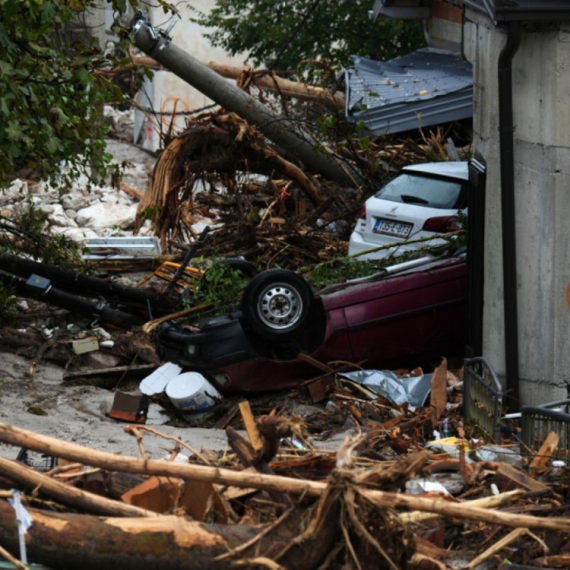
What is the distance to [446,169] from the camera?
15.3 metres

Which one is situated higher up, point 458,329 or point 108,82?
point 108,82

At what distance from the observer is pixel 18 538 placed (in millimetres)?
5535

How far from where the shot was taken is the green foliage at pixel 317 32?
26141mm

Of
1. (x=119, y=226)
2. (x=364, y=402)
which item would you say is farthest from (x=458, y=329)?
(x=119, y=226)

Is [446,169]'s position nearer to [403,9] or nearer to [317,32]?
[403,9]

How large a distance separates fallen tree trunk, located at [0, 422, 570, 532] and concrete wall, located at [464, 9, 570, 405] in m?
4.32

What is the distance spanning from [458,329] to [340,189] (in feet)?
23.5

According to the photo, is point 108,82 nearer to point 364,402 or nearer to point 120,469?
point 364,402

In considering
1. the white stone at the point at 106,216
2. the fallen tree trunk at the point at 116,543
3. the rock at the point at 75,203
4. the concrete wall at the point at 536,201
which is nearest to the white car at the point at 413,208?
the concrete wall at the point at 536,201

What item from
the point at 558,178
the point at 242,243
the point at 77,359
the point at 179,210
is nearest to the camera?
the point at 558,178

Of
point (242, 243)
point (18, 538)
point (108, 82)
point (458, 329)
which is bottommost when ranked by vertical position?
point (18, 538)

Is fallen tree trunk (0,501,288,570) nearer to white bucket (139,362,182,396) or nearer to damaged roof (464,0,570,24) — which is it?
damaged roof (464,0,570,24)

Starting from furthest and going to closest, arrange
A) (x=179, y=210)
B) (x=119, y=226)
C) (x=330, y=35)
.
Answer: (x=330, y=35), (x=119, y=226), (x=179, y=210)

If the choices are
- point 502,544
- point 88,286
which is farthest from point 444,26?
point 502,544
